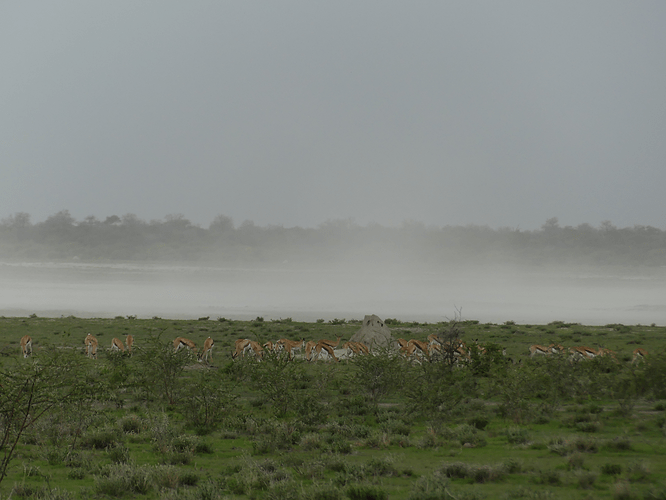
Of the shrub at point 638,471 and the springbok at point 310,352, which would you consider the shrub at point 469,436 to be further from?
the springbok at point 310,352

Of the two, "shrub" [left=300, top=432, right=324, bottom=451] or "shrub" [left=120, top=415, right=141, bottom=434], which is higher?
"shrub" [left=300, top=432, right=324, bottom=451]

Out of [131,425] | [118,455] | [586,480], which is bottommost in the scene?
[131,425]

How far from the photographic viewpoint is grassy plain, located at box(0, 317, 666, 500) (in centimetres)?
880

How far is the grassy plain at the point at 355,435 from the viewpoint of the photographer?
8.80 meters

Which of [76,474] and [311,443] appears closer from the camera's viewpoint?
[76,474]

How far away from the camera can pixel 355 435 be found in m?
13.6

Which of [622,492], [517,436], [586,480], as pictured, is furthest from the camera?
[517,436]

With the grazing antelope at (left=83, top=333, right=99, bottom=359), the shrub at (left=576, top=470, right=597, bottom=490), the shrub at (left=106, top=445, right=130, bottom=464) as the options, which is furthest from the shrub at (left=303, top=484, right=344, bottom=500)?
the grazing antelope at (left=83, top=333, right=99, bottom=359)

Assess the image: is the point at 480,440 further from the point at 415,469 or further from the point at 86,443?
the point at 86,443

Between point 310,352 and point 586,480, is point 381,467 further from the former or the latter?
point 310,352

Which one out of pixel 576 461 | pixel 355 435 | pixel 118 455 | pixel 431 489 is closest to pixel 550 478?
pixel 576 461

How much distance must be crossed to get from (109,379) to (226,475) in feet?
41.8

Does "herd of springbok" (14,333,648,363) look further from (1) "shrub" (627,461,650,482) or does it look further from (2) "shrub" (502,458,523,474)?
(1) "shrub" (627,461,650,482)

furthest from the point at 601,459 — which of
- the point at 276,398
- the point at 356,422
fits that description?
the point at 276,398
